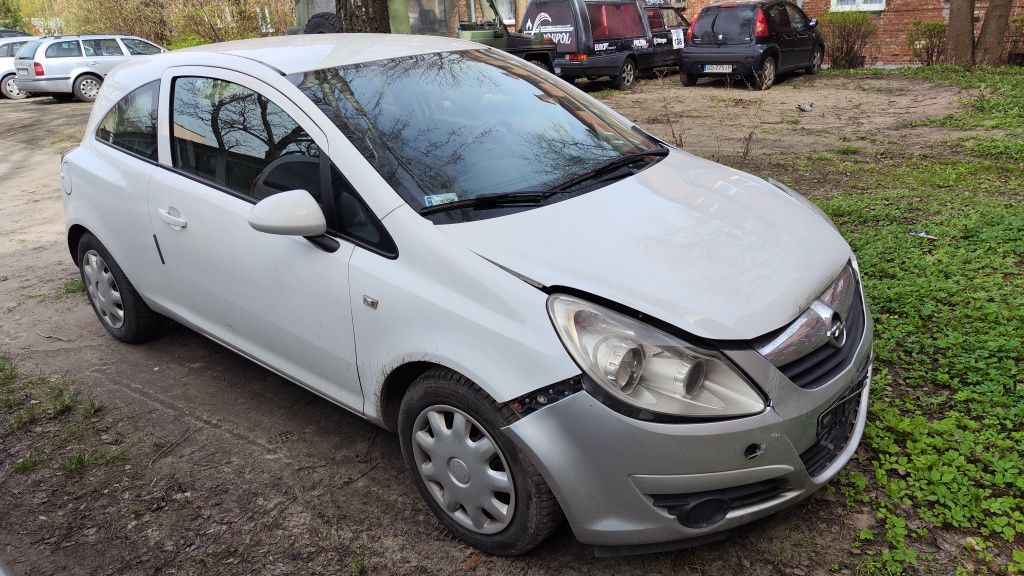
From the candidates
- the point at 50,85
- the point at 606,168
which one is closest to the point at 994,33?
the point at 606,168

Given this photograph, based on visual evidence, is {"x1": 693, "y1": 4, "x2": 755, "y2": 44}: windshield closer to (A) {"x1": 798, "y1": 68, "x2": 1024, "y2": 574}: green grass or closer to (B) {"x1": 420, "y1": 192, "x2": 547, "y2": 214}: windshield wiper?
(A) {"x1": 798, "y1": 68, "x2": 1024, "y2": 574}: green grass

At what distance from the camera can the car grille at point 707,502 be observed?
238cm

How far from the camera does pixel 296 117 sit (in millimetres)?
3131

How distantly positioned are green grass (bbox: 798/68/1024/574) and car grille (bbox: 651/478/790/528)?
0.51 meters

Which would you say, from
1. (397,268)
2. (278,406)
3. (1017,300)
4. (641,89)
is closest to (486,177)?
(397,268)

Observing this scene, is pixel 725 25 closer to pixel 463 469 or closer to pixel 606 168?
pixel 606 168

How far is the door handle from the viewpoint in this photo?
3598mm

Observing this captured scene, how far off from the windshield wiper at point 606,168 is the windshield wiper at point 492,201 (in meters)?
0.06

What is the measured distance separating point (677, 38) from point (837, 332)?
15.7m

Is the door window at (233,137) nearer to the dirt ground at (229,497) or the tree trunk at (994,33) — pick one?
the dirt ground at (229,497)

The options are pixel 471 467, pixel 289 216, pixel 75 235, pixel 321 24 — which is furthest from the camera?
pixel 321 24

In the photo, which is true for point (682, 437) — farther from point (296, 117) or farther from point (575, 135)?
point (296, 117)

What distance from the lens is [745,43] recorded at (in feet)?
47.2

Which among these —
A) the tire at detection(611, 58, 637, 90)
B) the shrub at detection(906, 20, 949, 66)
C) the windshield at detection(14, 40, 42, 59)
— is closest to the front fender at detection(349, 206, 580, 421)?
the tire at detection(611, 58, 637, 90)
